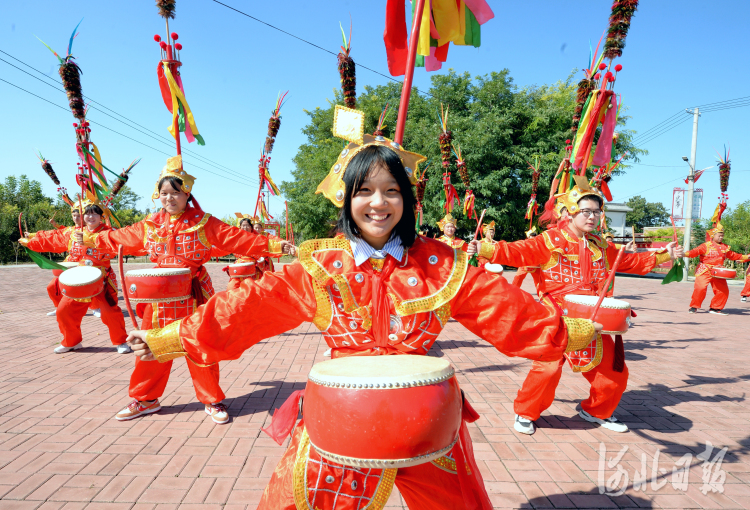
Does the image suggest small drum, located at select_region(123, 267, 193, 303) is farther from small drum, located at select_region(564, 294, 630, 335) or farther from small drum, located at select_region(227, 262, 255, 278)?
small drum, located at select_region(227, 262, 255, 278)

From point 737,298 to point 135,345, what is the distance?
56.1 feet

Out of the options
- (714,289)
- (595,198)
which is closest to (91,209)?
(595,198)

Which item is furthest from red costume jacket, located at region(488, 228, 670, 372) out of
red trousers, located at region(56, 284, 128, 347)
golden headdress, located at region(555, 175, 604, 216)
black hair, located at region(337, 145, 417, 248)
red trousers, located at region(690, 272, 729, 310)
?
red trousers, located at region(690, 272, 729, 310)

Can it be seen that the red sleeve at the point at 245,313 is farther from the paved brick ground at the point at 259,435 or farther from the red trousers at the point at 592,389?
the red trousers at the point at 592,389

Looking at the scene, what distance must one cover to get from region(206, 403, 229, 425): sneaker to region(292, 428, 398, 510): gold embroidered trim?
8.07 ft

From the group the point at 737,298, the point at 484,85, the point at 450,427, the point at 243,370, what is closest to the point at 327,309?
the point at 450,427

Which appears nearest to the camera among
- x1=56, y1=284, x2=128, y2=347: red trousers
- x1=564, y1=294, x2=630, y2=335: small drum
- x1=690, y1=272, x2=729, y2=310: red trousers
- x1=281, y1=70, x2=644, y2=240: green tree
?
x1=564, y1=294, x2=630, y2=335: small drum

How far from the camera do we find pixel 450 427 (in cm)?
128

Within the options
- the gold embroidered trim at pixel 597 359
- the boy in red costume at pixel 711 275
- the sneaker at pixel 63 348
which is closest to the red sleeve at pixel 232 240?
the gold embroidered trim at pixel 597 359

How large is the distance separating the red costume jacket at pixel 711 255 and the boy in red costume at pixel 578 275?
8.52m

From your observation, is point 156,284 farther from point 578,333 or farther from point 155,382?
point 578,333

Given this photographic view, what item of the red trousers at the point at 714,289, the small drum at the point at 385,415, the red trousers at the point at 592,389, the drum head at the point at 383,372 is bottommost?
the red trousers at the point at 714,289

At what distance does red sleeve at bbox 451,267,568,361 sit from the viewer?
172 cm

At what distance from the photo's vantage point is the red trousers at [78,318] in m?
5.75
